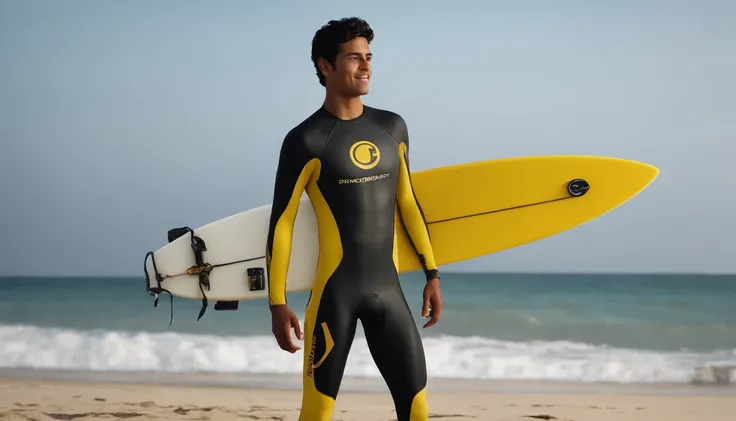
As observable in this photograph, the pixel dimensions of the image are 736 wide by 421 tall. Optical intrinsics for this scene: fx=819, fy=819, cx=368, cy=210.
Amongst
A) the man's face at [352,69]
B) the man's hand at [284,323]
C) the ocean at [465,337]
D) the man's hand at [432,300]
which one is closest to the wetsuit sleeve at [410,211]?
the man's hand at [432,300]

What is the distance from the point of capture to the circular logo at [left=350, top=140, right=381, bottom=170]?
128 inches

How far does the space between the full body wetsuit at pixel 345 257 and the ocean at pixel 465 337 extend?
18.6ft

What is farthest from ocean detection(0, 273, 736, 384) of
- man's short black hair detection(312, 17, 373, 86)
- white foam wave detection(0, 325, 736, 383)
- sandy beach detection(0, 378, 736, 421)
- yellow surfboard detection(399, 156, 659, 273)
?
man's short black hair detection(312, 17, 373, 86)

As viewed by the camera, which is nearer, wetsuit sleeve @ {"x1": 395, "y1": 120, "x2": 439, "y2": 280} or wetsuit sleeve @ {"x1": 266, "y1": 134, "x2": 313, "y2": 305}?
wetsuit sleeve @ {"x1": 266, "y1": 134, "x2": 313, "y2": 305}

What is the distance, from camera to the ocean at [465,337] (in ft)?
31.4

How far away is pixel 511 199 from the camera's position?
4.04m

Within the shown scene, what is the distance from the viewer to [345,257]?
322 cm

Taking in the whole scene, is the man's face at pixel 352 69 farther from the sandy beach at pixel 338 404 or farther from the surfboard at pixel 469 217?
the sandy beach at pixel 338 404

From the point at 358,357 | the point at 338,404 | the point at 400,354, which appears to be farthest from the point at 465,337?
the point at 400,354

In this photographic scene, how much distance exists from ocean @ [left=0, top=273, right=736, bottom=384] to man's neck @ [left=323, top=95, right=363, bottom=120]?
19.1 ft

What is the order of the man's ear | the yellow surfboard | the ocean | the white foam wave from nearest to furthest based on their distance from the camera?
the man's ear < the yellow surfboard < the white foam wave < the ocean

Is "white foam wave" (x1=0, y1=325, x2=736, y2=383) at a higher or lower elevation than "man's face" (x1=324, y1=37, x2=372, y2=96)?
lower

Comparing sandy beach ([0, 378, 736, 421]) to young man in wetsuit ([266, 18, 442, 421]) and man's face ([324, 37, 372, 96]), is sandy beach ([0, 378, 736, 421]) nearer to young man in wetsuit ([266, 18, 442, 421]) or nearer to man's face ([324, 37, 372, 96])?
young man in wetsuit ([266, 18, 442, 421])

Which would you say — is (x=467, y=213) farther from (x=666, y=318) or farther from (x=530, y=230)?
(x=666, y=318)
